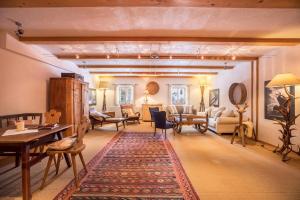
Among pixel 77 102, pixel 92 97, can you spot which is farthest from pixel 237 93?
pixel 92 97

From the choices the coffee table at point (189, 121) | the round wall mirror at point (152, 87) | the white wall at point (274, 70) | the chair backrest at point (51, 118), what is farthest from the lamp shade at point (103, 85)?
the white wall at point (274, 70)

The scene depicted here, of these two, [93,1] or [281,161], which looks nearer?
[93,1]

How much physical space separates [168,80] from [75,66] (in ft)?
16.8

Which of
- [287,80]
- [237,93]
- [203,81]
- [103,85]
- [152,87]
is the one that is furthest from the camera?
[152,87]

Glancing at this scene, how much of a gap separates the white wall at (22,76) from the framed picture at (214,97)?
22.5 feet

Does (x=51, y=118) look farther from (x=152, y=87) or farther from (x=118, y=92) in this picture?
(x=152, y=87)

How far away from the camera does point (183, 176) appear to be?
3221mm

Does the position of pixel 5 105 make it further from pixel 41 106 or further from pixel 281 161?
pixel 281 161

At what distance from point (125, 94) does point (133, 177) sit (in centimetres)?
839

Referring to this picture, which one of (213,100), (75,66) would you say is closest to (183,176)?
(75,66)

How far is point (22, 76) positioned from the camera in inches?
189

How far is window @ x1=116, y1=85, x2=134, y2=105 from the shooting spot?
1130cm

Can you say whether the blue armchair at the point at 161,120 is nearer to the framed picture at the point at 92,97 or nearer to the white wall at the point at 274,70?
the white wall at the point at 274,70

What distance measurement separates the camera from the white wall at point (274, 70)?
4582mm
